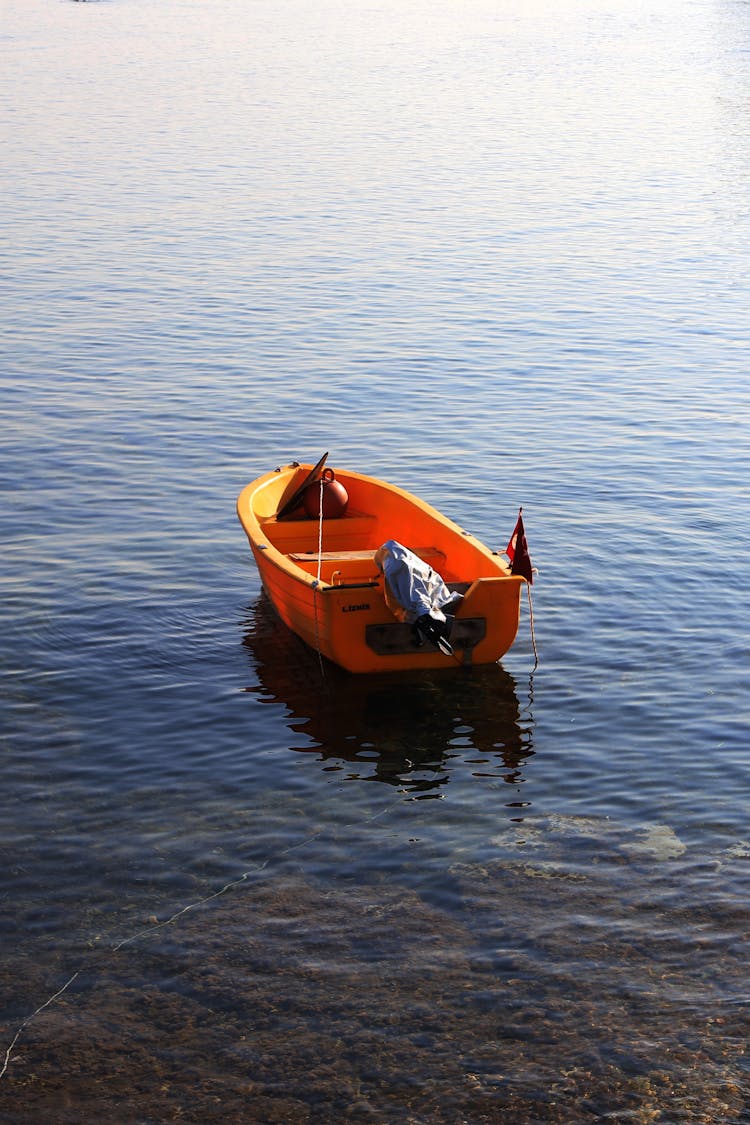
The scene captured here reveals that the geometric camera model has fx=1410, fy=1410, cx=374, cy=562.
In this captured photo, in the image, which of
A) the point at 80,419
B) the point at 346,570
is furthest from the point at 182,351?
the point at 346,570

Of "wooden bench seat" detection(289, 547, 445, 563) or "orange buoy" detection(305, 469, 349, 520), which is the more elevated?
"orange buoy" detection(305, 469, 349, 520)

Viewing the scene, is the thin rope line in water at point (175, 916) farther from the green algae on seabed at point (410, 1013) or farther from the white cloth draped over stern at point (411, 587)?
the white cloth draped over stern at point (411, 587)

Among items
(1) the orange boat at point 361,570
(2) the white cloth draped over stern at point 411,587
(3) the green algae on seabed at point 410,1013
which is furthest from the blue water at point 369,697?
(2) the white cloth draped over stern at point 411,587

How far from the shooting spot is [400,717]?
560 inches

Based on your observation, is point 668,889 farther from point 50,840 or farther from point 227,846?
point 50,840

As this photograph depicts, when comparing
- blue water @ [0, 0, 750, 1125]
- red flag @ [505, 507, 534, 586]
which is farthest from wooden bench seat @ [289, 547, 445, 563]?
red flag @ [505, 507, 534, 586]

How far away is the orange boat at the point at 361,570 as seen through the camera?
14.4m

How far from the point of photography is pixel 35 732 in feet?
44.5

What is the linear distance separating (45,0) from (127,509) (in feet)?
373

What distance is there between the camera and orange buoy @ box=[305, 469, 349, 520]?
58.3ft

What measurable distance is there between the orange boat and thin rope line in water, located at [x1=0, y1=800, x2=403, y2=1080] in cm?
235

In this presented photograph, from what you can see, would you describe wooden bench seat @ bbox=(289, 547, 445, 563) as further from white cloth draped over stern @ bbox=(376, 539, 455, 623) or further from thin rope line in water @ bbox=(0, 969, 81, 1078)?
thin rope line in water @ bbox=(0, 969, 81, 1078)

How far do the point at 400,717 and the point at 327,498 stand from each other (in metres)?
4.40

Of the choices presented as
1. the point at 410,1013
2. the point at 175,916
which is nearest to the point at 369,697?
the point at 175,916
